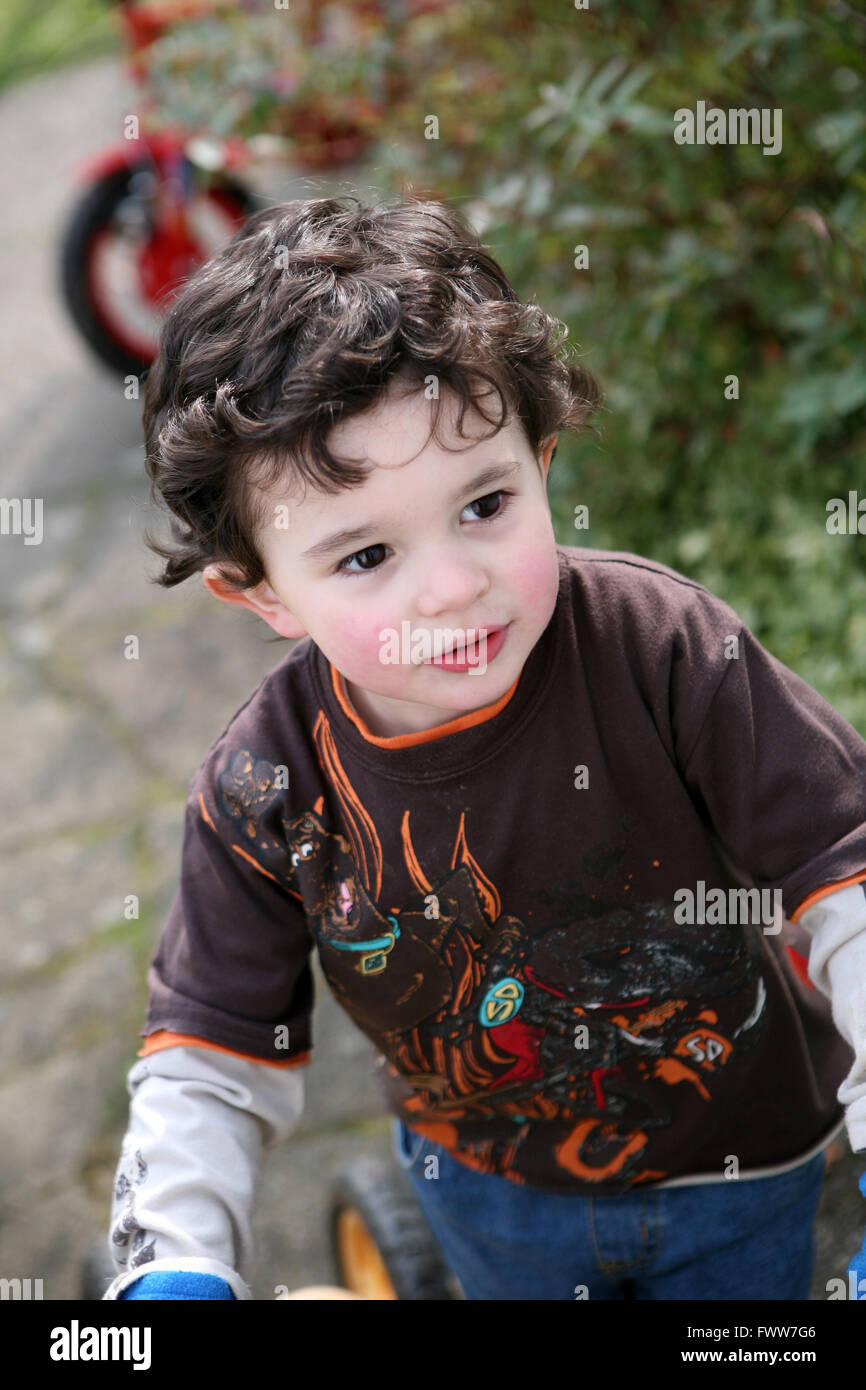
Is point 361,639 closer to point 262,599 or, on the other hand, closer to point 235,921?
point 262,599

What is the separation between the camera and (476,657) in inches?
47.3

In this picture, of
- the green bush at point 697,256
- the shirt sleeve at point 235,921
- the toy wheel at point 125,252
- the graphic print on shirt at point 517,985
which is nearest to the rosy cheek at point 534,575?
the graphic print on shirt at point 517,985

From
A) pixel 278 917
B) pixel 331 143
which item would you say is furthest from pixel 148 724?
pixel 278 917

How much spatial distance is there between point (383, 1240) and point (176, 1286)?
0.84 meters

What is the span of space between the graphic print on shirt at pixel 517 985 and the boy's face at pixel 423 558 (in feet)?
0.59

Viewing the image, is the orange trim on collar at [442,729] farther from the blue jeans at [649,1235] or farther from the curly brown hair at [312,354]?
the blue jeans at [649,1235]

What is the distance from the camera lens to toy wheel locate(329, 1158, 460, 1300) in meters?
1.98

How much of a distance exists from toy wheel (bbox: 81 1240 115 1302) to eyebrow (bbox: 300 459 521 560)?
1.35m

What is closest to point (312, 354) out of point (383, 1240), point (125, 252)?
point (383, 1240)

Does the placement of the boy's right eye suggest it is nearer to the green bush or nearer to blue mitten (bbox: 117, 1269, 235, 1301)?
→ blue mitten (bbox: 117, 1269, 235, 1301)

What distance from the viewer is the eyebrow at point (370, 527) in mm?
1151
